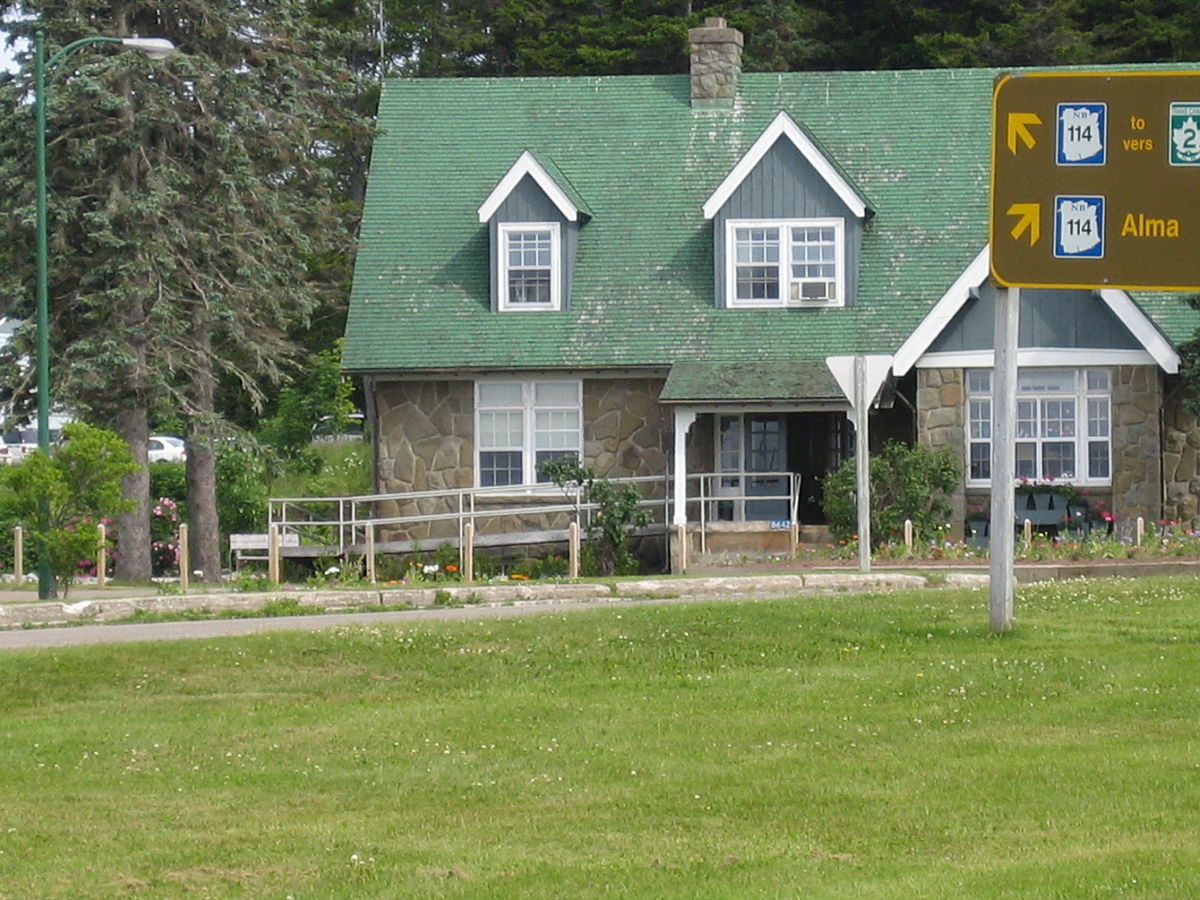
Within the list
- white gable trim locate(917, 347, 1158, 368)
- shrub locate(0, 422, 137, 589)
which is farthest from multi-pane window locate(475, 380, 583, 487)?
shrub locate(0, 422, 137, 589)

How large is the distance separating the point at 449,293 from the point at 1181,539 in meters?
12.0

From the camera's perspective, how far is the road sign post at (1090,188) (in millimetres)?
14953

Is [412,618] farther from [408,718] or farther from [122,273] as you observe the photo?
[122,273]

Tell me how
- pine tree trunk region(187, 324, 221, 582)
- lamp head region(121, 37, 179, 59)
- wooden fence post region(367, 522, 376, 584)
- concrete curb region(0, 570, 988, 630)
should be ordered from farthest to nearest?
1. pine tree trunk region(187, 324, 221, 582)
2. wooden fence post region(367, 522, 376, 584)
3. lamp head region(121, 37, 179, 59)
4. concrete curb region(0, 570, 988, 630)

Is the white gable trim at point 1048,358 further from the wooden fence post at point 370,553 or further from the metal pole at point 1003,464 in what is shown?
the metal pole at point 1003,464

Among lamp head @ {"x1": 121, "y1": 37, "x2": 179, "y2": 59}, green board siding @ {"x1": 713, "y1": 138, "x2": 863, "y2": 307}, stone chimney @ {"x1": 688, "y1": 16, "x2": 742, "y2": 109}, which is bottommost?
green board siding @ {"x1": 713, "y1": 138, "x2": 863, "y2": 307}

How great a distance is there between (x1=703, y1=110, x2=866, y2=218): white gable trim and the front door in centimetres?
338

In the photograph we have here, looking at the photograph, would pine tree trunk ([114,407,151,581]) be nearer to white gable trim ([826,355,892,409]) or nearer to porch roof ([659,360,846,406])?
porch roof ([659,360,846,406])

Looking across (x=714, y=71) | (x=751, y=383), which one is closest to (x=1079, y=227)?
(x=751, y=383)

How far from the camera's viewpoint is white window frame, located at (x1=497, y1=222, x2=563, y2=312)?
104 ft

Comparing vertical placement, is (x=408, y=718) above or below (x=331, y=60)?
below

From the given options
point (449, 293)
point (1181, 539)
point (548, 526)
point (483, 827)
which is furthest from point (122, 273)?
point (483, 827)

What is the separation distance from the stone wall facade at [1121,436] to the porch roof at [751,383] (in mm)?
1388

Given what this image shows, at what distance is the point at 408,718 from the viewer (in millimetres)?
12891
